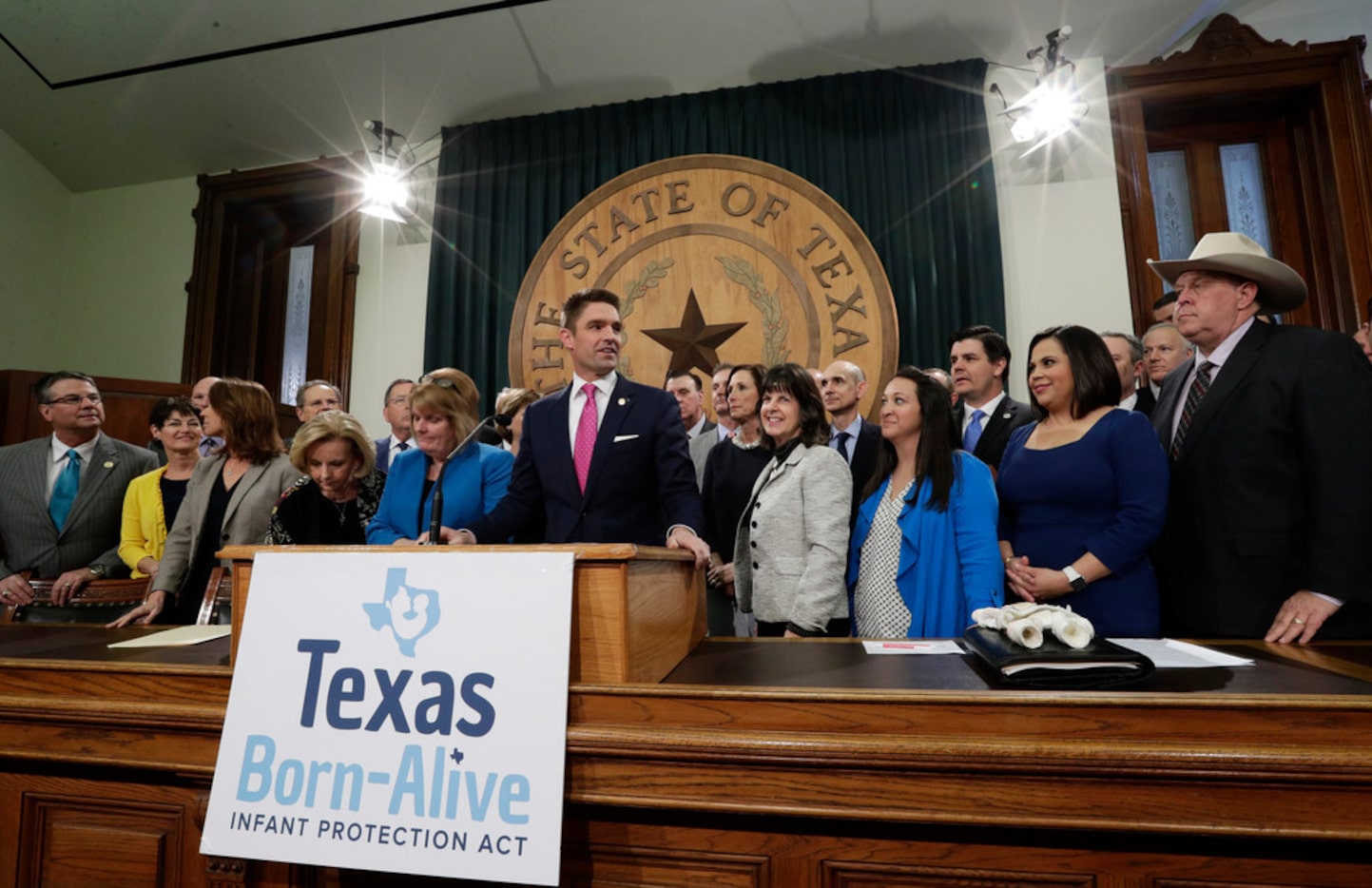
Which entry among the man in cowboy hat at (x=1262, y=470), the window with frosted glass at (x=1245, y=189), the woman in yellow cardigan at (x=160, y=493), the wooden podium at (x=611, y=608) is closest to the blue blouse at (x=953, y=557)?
the man in cowboy hat at (x=1262, y=470)

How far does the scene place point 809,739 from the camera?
89 centimetres

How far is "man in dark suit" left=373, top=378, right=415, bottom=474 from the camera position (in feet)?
12.0

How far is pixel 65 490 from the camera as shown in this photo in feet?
10.6

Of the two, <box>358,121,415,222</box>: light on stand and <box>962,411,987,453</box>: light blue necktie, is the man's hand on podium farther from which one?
<box>358,121,415,222</box>: light on stand

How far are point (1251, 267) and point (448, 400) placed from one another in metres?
2.08

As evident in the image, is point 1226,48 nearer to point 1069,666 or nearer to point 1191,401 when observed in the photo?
point 1191,401

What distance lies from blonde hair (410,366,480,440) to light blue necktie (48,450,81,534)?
1.99 metres

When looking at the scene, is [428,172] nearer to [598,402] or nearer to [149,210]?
[149,210]

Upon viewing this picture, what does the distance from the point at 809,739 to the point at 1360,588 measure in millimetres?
1353

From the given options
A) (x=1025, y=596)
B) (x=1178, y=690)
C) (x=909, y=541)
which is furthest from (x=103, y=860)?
(x=1025, y=596)

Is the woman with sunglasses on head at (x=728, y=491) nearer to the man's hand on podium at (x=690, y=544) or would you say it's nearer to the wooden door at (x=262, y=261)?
the man's hand on podium at (x=690, y=544)

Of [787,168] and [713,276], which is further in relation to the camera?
[787,168]

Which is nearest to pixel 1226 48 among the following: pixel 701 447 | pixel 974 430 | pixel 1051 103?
pixel 1051 103

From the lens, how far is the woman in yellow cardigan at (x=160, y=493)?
113 inches
